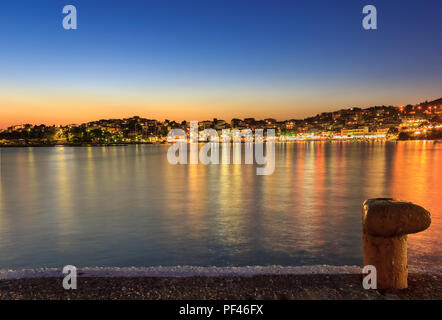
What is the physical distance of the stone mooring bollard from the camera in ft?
15.7

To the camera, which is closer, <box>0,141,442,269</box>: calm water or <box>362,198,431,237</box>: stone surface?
<box>362,198,431,237</box>: stone surface

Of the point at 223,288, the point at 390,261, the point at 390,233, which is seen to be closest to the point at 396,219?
the point at 390,233

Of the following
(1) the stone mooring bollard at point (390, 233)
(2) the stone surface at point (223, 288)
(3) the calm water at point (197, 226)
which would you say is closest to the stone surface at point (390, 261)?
(1) the stone mooring bollard at point (390, 233)

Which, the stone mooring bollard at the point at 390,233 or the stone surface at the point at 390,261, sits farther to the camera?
the stone surface at the point at 390,261

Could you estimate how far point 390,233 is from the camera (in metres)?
4.84

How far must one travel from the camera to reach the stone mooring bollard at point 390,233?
15.7 ft

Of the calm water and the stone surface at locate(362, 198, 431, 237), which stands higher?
the stone surface at locate(362, 198, 431, 237)

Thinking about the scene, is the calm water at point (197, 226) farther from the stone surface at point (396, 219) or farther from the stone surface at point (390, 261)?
the stone surface at point (396, 219)

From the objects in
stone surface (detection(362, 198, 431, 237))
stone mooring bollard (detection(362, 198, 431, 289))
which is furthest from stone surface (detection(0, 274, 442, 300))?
stone surface (detection(362, 198, 431, 237))

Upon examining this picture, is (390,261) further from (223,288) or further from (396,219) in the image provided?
(223,288)

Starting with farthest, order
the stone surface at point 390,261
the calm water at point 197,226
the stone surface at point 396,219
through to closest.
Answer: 1. the calm water at point 197,226
2. the stone surface at point 390,261
3. the stone surface at point 396,219

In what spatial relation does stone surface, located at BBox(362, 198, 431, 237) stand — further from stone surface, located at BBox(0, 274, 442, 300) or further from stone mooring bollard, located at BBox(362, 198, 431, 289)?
stone surface, located at BBox(0, 274, 442, 300)

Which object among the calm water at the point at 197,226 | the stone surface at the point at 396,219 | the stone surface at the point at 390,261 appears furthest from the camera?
the calm water at the point at 197,226
